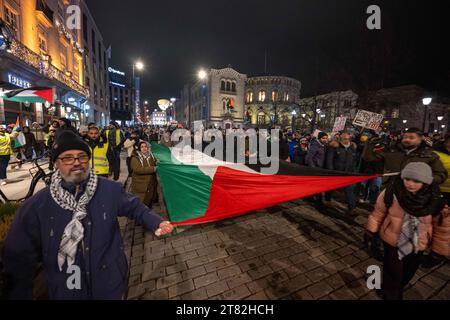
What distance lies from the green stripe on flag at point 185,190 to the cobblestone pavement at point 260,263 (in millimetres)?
716

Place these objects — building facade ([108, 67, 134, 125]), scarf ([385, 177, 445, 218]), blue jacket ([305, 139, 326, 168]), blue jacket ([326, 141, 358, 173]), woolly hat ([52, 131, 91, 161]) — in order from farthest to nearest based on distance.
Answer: building facade ([108, 67, 134, 125]) → blue jacket ([305, 139, 326, 168]) → blue jacket ([326, 141, 358, 173]) → scarf ([385, 177, 445, 218]) → woolly hat ([52, 131, 91, 161])

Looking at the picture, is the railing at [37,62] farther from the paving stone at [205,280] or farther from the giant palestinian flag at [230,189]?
the paving stone at [205,280]

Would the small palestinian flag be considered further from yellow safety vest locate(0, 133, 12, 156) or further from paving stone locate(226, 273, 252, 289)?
paving stone locate(226, 273, 252, 289)

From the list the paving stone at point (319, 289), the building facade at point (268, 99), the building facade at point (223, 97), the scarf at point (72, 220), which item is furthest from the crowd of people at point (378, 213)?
the building facade at point (268, 99)

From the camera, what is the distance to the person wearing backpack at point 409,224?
92.2 inches

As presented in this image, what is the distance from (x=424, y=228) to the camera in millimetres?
2412

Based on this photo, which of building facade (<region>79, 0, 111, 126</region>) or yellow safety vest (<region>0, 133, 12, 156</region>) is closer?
yellow safety vest (<region>0, 133, 12, 156</region>)

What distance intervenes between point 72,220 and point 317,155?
618 centimetres

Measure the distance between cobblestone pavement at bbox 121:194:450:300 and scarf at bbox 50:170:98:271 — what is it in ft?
5.20

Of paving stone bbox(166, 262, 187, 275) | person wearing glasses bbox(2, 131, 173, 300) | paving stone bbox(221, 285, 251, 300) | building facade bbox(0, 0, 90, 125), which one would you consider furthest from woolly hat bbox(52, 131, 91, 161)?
building facade bbox(0, 0, 90, 125)

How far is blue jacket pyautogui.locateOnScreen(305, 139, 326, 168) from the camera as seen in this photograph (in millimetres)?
6416

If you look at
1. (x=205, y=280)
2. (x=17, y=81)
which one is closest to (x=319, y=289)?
(x=205, y=280)

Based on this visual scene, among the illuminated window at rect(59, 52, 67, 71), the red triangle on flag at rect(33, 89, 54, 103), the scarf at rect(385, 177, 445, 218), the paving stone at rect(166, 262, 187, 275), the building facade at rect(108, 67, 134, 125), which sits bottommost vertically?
the paving stone at rect(166, 262, 187, 275)

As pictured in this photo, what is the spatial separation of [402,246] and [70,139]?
361 cm
